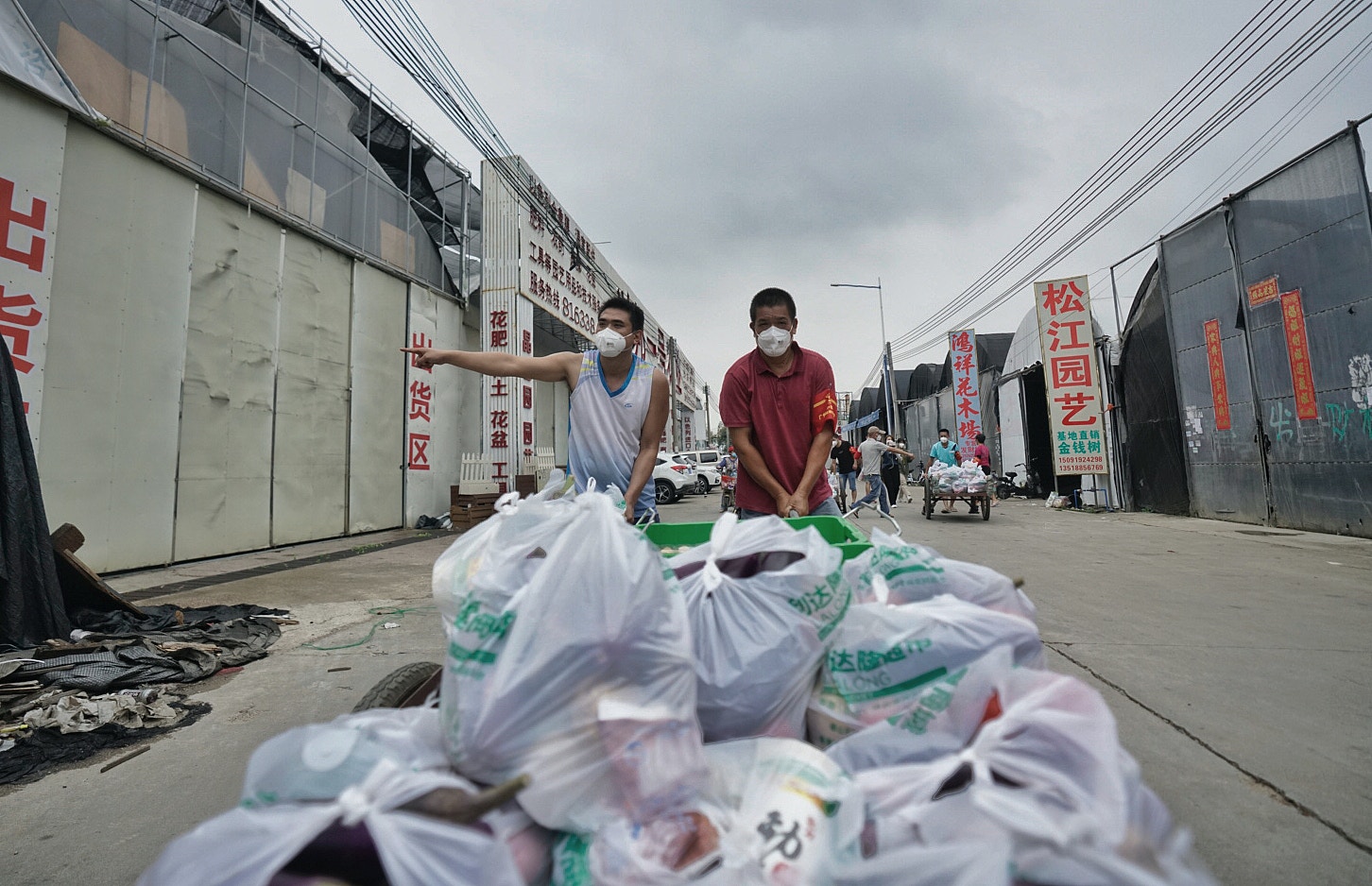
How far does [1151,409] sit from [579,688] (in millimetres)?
13546

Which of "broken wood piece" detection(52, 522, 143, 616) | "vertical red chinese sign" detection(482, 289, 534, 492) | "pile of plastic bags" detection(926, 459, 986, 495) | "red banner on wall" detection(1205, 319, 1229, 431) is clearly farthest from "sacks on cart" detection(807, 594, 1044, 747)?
"red banner on wall" detection(1205, 319, 1229, 431)

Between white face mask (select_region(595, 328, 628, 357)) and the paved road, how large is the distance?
1.93 metres

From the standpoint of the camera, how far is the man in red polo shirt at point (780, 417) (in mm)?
2553

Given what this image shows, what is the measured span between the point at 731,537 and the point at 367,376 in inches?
384

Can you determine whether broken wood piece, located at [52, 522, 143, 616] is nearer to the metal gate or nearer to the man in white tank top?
the man in white tank top

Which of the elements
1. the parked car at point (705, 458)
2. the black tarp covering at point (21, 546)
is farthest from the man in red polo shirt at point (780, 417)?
the parked car at point (705, 458)

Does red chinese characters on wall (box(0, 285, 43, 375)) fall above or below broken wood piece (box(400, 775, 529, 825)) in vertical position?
above

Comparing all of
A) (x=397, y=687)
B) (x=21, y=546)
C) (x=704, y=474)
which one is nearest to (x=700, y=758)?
(x=397, y=687)

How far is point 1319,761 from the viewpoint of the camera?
204 centimetres

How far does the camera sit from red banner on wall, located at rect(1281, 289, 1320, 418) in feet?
25.3

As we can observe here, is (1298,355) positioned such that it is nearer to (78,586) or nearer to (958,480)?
(958,480)

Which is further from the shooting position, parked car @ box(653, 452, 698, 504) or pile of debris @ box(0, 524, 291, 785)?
parked car @ box(653, 452, 698, 504)

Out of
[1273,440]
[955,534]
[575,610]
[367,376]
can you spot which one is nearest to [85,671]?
[575,610]

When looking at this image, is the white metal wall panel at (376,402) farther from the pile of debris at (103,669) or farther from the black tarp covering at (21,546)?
the black tarp covering at (21,546)
